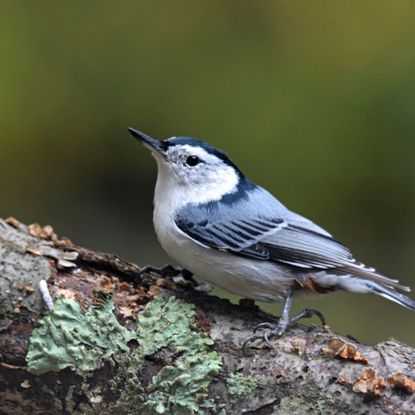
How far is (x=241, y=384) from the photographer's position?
1.88m

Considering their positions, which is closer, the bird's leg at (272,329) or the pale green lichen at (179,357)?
the pale green lichen at (179,357)

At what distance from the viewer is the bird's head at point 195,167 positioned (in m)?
2.31

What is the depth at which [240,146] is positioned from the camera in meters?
3.09

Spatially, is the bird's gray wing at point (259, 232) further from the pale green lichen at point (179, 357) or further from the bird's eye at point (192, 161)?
the pale green lichen at point (179, 357)

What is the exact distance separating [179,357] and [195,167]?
61cm

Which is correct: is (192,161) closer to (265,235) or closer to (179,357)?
(265,235)

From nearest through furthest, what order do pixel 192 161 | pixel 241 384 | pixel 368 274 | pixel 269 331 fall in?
pixel 241 384 < pixel 269 331 < pixel 368 274 < pixel 192 161

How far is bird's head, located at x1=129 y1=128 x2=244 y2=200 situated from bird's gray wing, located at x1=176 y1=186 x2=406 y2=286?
60 millimetres

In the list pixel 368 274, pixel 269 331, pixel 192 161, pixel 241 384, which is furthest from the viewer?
pixel 192 161

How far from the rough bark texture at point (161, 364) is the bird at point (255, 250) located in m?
0.17

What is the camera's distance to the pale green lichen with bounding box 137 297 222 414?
1.86 m

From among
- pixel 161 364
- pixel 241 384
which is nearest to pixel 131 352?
pixel 161 364

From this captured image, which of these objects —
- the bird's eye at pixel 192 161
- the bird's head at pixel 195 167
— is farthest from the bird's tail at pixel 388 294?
the bird's eye at pixel 192 161

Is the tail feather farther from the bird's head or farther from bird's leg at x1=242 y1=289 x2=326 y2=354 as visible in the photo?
the bird's head
